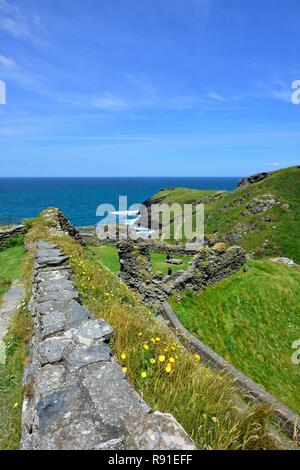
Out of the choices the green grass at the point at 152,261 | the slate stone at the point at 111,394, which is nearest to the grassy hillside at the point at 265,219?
the green grass at the point at 152,261

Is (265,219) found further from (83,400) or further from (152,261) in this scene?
(83,400)

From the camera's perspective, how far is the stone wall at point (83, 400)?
322 centimetres

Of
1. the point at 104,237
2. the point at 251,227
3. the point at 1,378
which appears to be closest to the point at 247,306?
the point at 1,378

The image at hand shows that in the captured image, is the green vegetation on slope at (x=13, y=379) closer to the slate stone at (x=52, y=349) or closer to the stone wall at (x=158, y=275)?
the slate stone at (x=52, y=349)

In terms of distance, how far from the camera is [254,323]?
1664 cm

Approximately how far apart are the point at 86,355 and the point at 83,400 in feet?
3.16

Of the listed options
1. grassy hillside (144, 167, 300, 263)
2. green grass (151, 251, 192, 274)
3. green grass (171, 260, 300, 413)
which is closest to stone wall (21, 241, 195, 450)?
green grass (171, 260, 300, 413)

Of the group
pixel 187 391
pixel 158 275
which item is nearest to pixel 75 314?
pixel 187 391

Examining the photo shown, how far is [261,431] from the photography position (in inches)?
147

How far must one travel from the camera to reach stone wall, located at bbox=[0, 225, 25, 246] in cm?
2409

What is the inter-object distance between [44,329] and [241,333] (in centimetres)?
1258

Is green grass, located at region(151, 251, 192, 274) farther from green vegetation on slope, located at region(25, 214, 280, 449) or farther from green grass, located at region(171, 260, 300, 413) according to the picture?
green vegetation on slope, located at region(25, 214, 280, 449)

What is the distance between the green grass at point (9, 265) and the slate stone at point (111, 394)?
1031 centimetres
